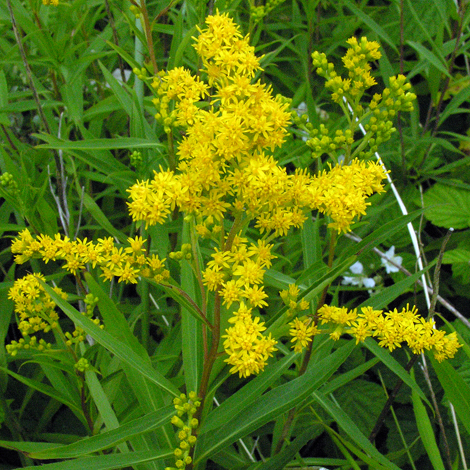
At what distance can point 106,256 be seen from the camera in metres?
1.61

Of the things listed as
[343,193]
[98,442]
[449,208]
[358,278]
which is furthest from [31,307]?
[449,208]

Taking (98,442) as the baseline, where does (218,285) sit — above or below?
above

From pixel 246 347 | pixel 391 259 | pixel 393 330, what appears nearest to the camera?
pixel 246 347

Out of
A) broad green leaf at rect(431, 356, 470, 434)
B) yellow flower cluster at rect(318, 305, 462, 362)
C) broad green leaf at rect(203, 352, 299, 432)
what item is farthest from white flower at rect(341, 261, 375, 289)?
broad green leaf at rect(203, 352, 299, 432)

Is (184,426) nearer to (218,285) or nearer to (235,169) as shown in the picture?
(218,285)

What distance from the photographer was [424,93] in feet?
12.4

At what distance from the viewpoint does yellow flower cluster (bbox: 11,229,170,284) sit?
148 centimetres

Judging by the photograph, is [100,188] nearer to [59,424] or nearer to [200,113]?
[59,424]

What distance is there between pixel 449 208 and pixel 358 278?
0.72 m

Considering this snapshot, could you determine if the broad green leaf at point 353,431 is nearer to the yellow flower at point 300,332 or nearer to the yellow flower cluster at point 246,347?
the yellow flower at point 300,332

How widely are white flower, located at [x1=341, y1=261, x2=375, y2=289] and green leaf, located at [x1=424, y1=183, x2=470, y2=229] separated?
1.73 feet

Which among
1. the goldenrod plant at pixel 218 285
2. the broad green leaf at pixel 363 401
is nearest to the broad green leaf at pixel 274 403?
the goldenrod plant at pixel 218 285

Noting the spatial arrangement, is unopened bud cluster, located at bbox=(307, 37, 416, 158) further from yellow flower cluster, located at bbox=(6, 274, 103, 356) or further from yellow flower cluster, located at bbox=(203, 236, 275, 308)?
yellow flower cluster, located at bbox=(6, 274, 103, 356)

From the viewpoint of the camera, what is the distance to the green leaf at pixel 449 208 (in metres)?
2.94
